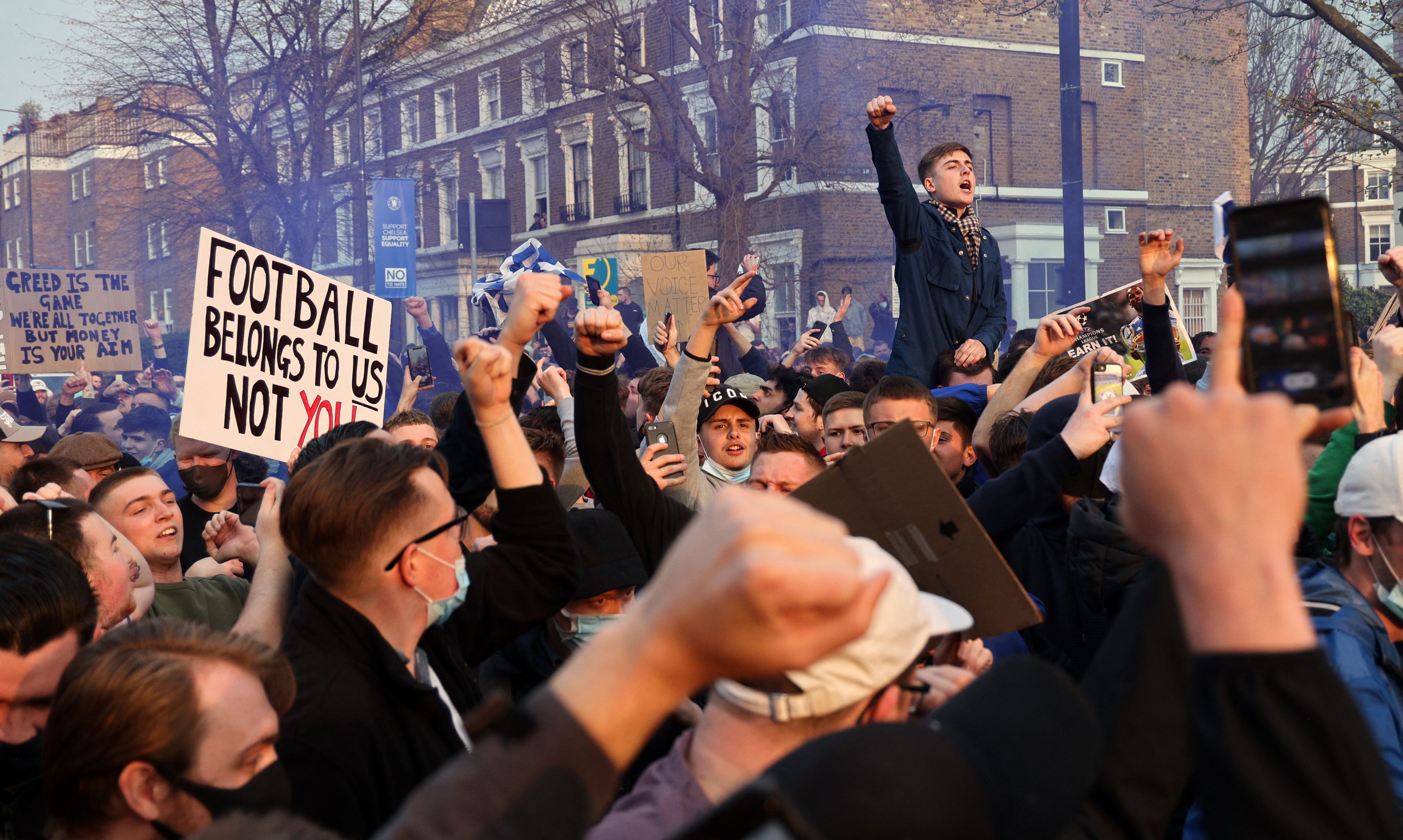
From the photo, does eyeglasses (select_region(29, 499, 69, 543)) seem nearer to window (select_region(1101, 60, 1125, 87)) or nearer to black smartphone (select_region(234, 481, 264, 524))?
black smartphone (select_region(234, 481, 264, 524))

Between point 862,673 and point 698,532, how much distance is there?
70cm

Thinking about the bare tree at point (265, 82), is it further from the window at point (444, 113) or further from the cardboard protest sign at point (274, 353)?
the cardboard protest sign at point (274, 353)

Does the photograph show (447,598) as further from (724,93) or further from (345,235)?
(345,235)

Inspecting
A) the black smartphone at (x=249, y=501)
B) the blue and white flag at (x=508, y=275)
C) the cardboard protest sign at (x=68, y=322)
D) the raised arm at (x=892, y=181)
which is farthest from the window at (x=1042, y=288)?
the black smartphone at (x=249, y=501)

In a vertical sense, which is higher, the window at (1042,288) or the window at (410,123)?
the window at (410,123)

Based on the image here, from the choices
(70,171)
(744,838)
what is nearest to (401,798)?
(744,838)

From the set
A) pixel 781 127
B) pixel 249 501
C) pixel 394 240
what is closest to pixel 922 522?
pixel 249 501

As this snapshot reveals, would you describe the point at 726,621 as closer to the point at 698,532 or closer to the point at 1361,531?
the point at 698,532

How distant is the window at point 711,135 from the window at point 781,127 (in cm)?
158

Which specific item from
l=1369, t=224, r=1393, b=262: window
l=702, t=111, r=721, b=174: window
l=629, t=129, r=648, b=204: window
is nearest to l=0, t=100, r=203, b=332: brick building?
l=629, t=129, r=648, b=204: window

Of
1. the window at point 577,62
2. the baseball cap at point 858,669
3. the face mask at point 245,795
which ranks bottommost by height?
the face mask at point 245,795

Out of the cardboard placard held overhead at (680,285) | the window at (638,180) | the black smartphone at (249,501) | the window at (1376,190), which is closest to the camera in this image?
the black smartphone at (249,501)

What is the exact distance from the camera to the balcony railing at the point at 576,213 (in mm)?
38531

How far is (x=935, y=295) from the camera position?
6.72m
